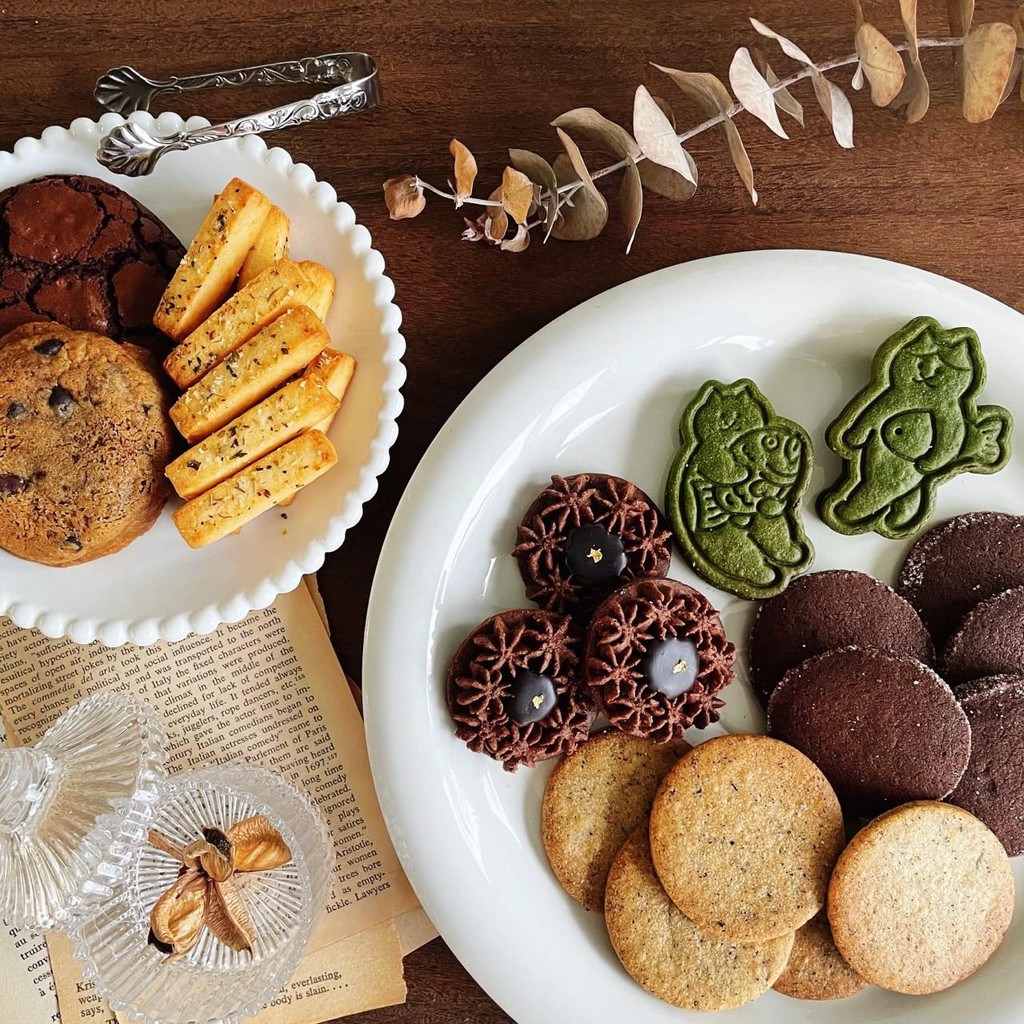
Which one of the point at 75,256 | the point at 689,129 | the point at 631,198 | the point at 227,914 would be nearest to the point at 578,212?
the point at 631,198

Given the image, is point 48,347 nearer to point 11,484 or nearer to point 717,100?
point 11,484

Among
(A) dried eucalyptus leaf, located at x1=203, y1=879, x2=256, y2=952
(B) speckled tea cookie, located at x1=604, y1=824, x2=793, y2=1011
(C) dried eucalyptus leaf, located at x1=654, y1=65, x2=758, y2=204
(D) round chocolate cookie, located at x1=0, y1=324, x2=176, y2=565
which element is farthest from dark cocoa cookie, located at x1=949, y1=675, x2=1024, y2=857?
(D) round chocolate cookie, located at x1=0, y1=324, x2=176, y2=565

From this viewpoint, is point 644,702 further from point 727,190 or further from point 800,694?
point 727,190

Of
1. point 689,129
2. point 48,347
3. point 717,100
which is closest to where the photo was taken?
point 48,347

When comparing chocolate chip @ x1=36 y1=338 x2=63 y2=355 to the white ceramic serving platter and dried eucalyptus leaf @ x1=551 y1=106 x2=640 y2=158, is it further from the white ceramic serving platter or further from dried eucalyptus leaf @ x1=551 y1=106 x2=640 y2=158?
dried eucalyptus leaf @ x1=551 y1=106 x2=640 y2=158

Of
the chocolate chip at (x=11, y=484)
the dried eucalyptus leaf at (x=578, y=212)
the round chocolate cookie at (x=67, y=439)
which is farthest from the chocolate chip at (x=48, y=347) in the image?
the dried eucalyptus leaf at (x=578, y=212)

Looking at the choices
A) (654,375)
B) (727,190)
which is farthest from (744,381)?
(727,190)

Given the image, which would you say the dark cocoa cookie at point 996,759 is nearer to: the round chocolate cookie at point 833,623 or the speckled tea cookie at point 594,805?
the round chocolate cookie at point 833,623
